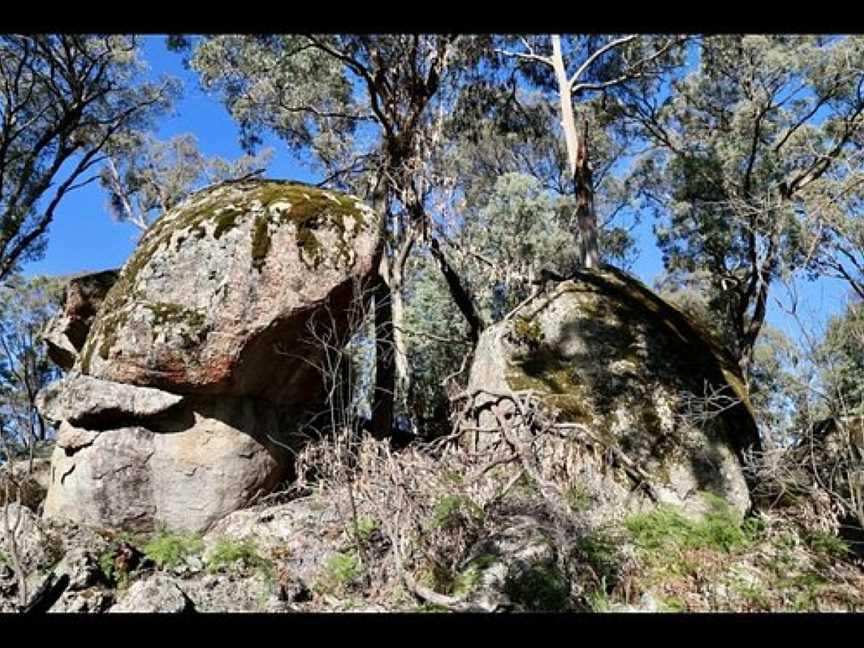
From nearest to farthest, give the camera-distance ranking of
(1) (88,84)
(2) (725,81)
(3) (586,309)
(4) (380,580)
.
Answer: (4) (380,580) < (3) (586,309) < (1) (88,84) < (2) (725,81)

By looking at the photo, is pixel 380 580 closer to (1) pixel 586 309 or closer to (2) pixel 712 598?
(2) pixel 712 598

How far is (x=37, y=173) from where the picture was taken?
1357cm

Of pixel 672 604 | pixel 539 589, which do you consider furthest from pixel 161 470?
pixel 672 604

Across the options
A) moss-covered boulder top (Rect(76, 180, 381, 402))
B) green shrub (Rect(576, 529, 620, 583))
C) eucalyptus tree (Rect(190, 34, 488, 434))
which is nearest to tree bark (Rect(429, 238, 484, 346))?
eucalyptus tree (Rect(190, 34, 488, 434))

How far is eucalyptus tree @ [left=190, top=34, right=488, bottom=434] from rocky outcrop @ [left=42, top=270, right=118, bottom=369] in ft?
10.5

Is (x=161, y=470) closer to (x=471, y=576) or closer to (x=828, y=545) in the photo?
(x=471, y=576)

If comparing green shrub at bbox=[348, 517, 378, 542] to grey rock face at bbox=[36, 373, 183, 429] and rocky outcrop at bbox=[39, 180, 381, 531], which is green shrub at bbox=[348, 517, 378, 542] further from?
grey rock face at bbox=[36, 373, 183, 429]

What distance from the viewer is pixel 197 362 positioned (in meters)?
6.07

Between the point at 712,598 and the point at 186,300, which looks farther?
the point at 186,300

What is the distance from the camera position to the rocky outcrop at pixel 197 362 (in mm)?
6105

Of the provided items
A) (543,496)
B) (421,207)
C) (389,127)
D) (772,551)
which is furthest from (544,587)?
(389,127)

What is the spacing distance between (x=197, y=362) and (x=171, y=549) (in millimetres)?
1522

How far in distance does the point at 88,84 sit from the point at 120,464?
9582mm

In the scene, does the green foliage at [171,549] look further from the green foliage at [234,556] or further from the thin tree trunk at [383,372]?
the thin tree trunk at [383,372]
